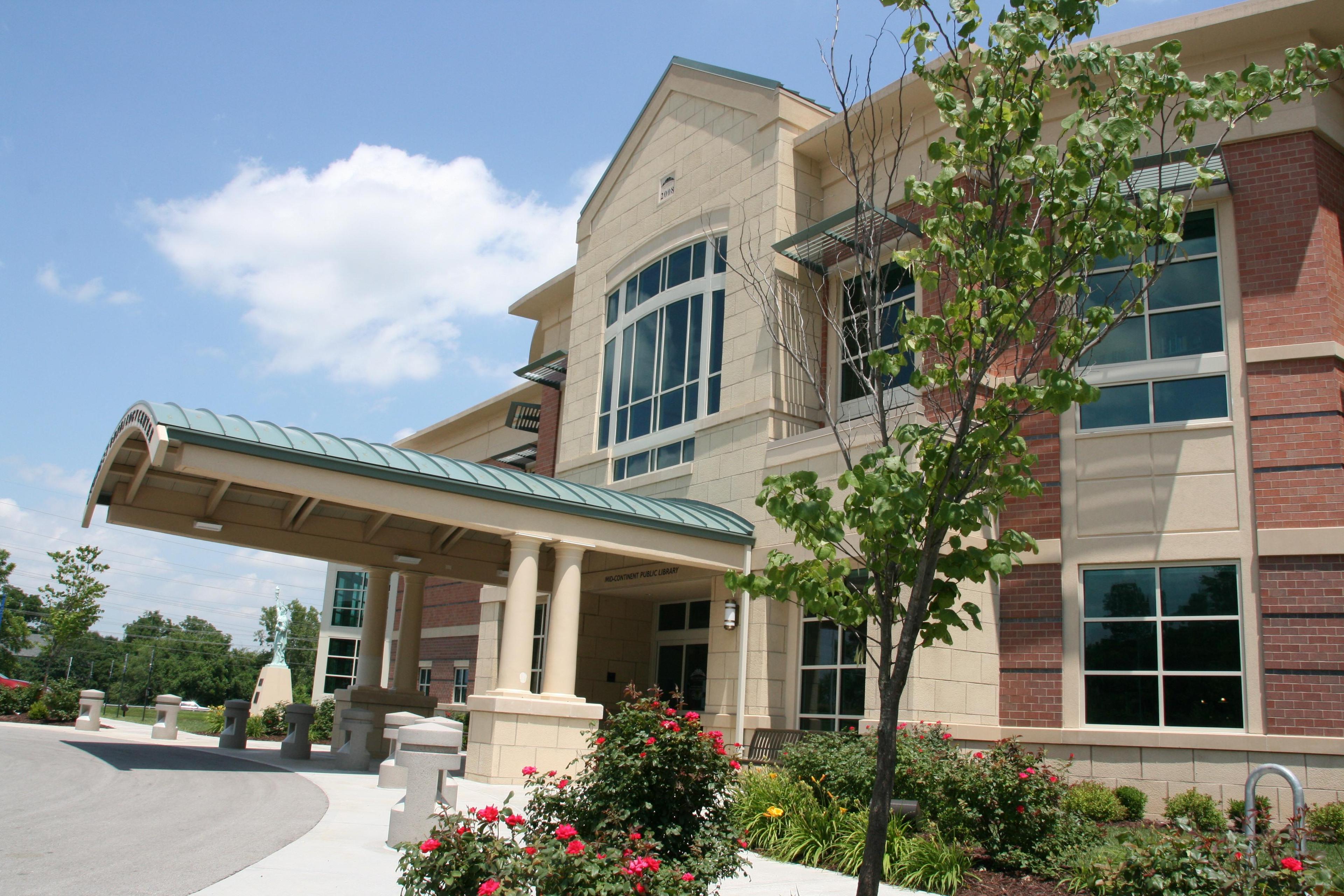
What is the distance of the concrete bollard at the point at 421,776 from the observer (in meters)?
9.12

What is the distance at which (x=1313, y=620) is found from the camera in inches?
519

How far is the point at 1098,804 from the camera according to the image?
43.6ft

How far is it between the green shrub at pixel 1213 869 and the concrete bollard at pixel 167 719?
73.0ft

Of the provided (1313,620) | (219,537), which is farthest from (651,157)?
(1313,620)

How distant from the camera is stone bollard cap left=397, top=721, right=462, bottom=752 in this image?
30.4ft

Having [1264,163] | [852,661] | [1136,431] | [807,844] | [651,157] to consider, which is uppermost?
[651,157]

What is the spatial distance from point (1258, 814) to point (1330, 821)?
1427 mm

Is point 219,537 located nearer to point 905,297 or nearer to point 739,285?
point 739,285

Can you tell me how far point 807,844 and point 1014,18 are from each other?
7523 mm

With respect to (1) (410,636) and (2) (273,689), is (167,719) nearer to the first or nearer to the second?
(1) (410,636)

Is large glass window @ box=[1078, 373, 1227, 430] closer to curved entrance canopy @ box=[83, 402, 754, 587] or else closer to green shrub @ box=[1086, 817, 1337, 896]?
curved entrance canopy @ box=[83, 402, 754, 587]

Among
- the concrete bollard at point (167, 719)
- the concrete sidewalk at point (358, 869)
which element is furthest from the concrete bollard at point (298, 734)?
the concrete sidewalk at point (358, 869)

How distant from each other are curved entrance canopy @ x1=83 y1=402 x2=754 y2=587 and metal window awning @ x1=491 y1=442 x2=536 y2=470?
9551 millimetres

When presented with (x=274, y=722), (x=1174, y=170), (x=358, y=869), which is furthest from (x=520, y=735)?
(x=274, y=722)
